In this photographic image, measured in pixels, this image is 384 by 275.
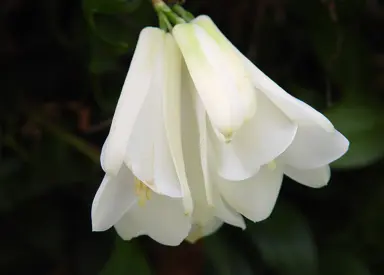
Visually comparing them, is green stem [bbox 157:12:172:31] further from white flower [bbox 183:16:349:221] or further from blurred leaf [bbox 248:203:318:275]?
blurred leaf [bbox 248:203:318:275]

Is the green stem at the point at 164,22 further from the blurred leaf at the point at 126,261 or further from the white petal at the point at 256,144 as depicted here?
the blurred leaf at the point at 126,261

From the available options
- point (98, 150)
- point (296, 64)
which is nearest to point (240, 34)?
point (296, 64)

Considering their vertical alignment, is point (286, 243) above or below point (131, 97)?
below

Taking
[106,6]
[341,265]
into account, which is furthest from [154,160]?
[341,265]

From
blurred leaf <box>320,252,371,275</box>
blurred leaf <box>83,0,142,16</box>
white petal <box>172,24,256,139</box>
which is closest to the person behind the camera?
white petal <box>172,24,256,139</box>

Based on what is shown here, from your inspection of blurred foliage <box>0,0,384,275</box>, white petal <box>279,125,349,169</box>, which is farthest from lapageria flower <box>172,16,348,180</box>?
blurred foliage <box>0,0,384,275</box>

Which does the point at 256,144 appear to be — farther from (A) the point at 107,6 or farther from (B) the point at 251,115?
(A) the point at 107,6

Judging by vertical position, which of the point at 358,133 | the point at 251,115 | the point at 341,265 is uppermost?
the point at 251,115

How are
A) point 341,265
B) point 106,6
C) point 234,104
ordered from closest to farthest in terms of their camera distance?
point 234,104, point 106,6, point 341,265
